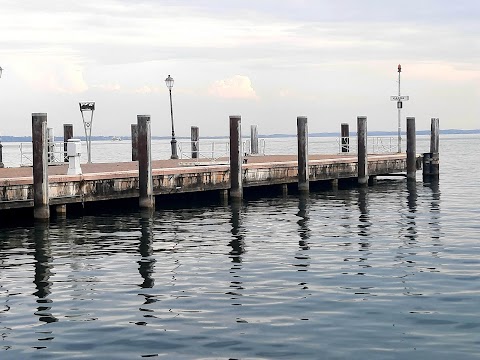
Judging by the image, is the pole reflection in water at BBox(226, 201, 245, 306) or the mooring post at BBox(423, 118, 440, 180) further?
the mooring post at BBox(423, 118, 440, 180)

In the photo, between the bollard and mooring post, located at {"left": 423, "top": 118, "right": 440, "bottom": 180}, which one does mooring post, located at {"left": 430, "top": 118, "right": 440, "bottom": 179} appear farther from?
the bollard

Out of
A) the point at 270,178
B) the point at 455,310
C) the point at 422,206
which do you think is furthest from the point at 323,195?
the point at 455,310

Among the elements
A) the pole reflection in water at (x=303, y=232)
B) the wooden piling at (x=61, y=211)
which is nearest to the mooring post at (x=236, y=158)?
the pole reflection in water at (x=303, y=232)

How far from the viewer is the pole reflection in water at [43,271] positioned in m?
14.1

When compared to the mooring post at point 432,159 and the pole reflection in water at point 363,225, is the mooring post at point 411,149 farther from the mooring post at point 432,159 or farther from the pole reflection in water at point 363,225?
the pole reflection in water at point 363,225

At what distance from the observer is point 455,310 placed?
13805 mm

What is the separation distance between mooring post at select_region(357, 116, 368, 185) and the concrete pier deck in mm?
749

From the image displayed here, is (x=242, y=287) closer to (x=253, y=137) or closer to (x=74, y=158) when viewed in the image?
(x=74, y=158)

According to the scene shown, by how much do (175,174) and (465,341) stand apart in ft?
60.4

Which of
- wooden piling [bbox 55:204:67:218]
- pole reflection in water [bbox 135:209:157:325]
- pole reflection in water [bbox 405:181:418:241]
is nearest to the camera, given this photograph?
pole reflection in water [bbox 135:209:157:325]

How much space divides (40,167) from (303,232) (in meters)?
7.15

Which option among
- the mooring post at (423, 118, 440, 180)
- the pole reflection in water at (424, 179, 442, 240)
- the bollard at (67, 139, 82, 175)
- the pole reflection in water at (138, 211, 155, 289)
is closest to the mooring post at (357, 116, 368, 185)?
the pole reflection in water at (424, 179, 442, 240)

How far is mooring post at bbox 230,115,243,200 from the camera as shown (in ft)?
101

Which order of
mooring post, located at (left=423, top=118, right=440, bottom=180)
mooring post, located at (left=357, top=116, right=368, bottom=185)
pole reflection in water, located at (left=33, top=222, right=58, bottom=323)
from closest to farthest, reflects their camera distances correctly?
pole reflection in water, located at (left=33, top=222, right=58, bottom=323) → mooring post, located at (left=357, top=116, right=368, bottom=185) → mooring post, located at (left=423, top=118, right=440, bottom=180)
